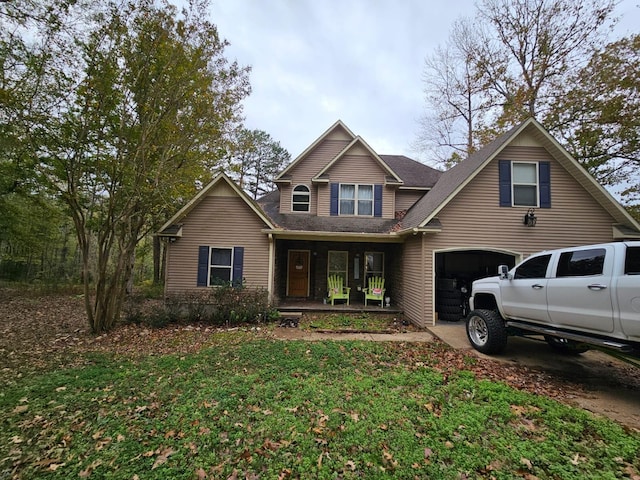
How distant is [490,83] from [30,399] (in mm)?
20322

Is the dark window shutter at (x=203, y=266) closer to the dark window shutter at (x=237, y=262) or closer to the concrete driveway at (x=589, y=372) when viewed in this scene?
the dark window shutter at (x=237, y=262)

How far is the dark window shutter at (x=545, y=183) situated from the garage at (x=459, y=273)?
1.86 meters

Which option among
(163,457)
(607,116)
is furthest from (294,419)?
(607,116)

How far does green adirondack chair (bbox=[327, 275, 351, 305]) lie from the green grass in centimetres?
548

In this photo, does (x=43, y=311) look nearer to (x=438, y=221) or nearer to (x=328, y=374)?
(x=328, y=374)

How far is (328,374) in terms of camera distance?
4.59 meters

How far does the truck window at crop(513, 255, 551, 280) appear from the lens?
463 centimetres

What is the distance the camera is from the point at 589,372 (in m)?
4.87

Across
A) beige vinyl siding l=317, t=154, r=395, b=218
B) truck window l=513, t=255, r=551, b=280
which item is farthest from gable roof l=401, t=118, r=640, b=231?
beige vinyl siding l=317, t=154, r=395, b=218

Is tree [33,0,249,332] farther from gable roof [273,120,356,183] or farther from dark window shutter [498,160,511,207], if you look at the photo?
dark window shutter [498,160,511,207]

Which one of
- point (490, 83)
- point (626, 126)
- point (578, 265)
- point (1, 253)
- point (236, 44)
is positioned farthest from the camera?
point (1, 253)

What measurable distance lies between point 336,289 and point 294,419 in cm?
724

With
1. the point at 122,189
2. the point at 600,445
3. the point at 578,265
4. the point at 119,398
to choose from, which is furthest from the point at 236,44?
the point at 600,445

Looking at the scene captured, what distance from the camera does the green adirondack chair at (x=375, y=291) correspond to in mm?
10086
